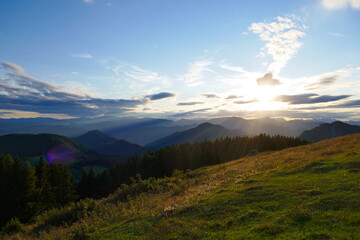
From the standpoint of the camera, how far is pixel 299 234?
6.52 meters

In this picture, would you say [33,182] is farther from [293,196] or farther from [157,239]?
[293,196]

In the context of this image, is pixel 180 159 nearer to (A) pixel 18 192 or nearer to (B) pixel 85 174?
(B) pixel 85 174

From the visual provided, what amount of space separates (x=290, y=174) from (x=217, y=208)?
8385 mm

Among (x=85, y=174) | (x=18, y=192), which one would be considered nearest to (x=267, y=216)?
(x=18, y=192)

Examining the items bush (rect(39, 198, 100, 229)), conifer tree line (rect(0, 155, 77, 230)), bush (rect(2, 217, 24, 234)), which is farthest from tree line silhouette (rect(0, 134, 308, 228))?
bush (rect(39, 198, 100, 229))

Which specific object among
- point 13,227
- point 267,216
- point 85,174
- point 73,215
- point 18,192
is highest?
point 267,216

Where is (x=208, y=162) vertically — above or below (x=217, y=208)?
below

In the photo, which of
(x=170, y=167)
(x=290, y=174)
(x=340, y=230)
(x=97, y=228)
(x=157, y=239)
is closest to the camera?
(x=340, y=230)

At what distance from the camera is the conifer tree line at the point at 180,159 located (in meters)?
80.5

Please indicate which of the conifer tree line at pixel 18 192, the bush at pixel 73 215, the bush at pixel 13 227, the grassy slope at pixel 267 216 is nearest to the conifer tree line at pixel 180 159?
the conifer tree line at pixel 18 192

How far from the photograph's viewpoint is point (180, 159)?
84312 mm

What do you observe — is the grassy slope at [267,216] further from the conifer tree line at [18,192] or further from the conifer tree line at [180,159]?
the conifer tree line at [180,159]

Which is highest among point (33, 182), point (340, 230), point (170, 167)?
point (340, 230)

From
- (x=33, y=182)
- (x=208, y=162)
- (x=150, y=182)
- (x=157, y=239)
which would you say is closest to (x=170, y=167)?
(x=208, y=162)
